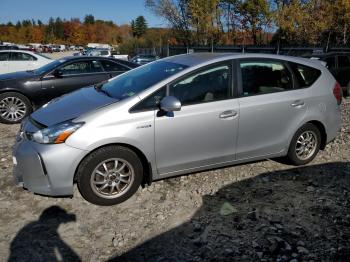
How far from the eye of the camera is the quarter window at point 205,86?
4.29m

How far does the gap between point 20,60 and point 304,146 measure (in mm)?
12141

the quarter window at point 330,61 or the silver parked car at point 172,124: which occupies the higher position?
the quarter window at point 330,61

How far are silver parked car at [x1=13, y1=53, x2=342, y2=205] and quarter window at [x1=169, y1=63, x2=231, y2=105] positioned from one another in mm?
12

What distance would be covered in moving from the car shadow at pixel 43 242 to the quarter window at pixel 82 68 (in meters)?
5.02

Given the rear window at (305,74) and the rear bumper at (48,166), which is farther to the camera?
the rear window at (305,74)

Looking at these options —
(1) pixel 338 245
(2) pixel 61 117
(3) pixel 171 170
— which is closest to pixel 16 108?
(2) pixel 61 117

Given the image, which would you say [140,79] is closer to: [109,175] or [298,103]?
[109,175]

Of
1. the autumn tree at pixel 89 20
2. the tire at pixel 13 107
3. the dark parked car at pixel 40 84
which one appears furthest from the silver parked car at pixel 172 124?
the autumn tree at pixel 89 20

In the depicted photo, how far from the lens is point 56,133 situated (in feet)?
12.5

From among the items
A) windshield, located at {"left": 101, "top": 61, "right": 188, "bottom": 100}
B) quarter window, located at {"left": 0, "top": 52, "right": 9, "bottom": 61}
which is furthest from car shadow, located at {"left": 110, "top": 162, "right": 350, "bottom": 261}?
quarter window, located at {"left": 0, "top": 52, "right": 9, "bottom": 61}

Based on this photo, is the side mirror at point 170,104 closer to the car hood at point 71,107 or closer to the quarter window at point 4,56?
the car hood at point 71,107

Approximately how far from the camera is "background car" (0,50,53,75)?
14.0m

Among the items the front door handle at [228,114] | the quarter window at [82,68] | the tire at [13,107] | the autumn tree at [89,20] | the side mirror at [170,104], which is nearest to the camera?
the side mirror at [170,104]

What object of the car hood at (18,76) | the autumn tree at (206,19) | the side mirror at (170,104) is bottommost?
the side mirror at (170,104)
